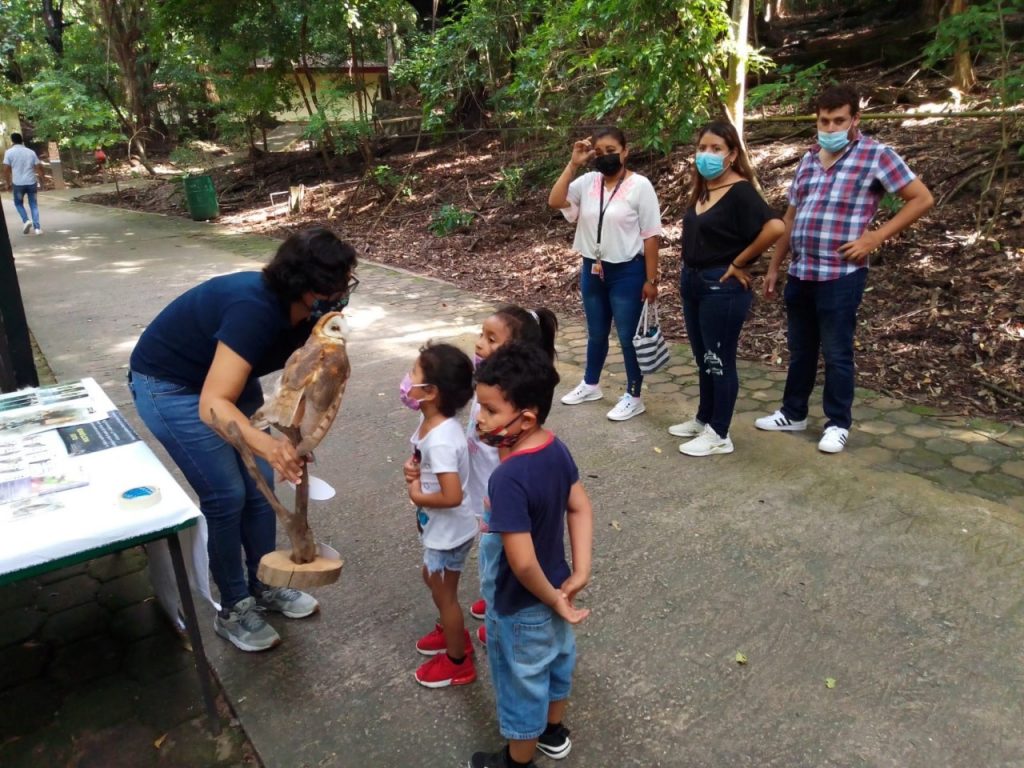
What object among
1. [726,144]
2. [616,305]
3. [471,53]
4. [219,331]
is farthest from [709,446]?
[471,53]

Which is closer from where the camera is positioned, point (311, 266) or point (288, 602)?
point (311, 266)

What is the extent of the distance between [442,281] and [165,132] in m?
24.2

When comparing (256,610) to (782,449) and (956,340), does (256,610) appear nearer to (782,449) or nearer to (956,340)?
(782,449)

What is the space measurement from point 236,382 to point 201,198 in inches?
538

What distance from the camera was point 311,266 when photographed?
2.27m

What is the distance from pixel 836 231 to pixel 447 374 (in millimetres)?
2427

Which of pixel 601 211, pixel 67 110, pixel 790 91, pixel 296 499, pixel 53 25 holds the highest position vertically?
pixel 53 25

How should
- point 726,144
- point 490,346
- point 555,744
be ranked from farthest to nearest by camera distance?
point 726,144, point 490,346, point 555,744

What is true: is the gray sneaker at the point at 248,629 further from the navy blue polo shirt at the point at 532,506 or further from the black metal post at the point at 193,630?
the navy blue polo shirt at the point at 532,506

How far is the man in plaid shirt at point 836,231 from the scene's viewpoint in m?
3.64

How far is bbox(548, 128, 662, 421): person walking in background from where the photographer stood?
412 cm

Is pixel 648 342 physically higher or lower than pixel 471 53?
lower

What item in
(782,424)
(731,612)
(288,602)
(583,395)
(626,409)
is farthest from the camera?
(583,395)

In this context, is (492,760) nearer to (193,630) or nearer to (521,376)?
(193,630)
